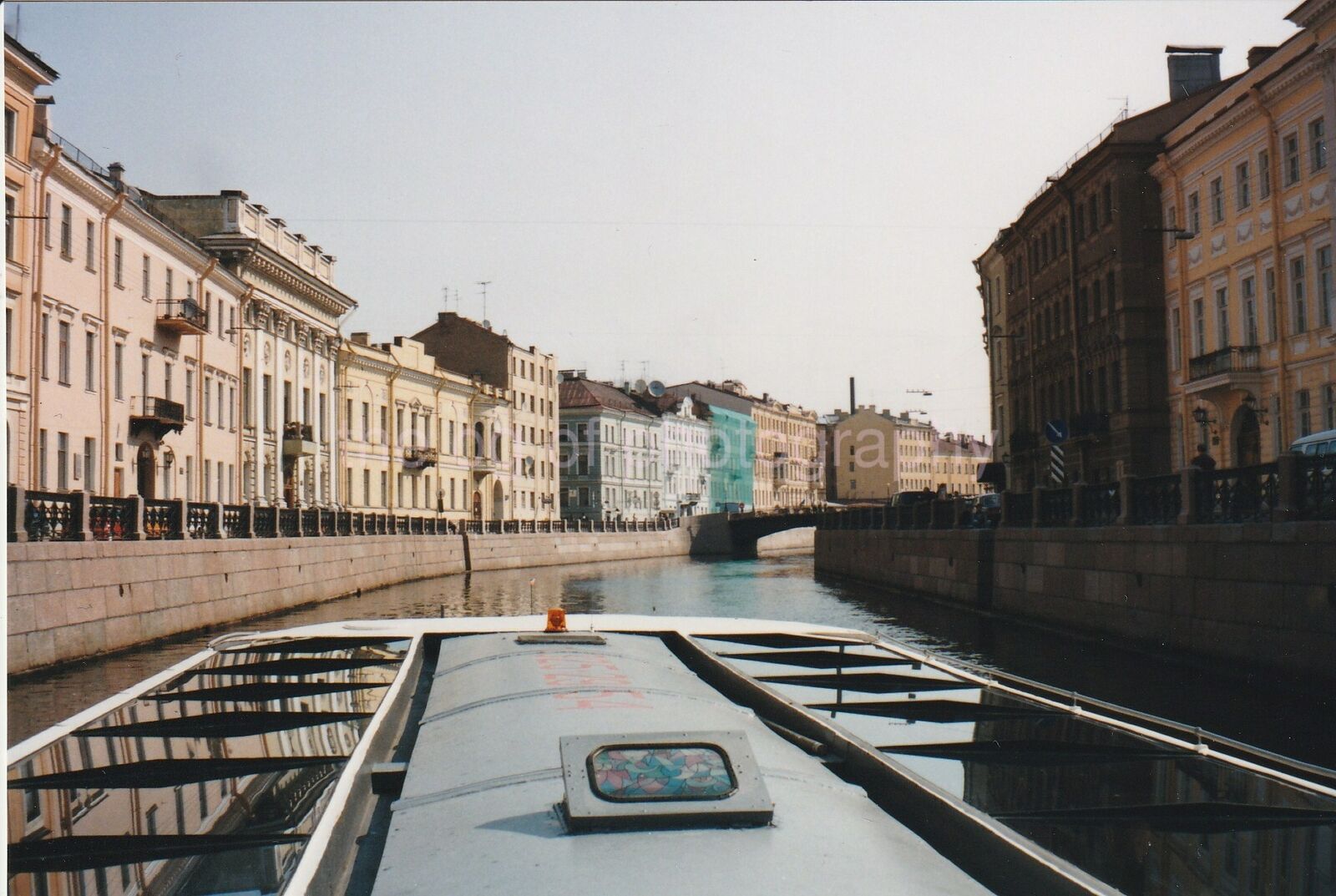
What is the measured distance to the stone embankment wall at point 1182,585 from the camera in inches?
520

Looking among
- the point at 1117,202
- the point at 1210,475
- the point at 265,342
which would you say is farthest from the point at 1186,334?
the point at 265,342

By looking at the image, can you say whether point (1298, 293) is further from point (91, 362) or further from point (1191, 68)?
point (91, 362)

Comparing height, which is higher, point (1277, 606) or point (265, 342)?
point (265, 342)

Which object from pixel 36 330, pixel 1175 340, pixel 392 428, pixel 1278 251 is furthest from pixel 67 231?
pixel 392 428

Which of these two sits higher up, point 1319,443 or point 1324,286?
point 1324,286

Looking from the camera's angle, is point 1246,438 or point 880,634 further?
point 1246,438

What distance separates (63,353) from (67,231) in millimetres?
2518

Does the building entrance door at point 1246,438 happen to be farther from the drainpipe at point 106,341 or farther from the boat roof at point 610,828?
the boat roof at point 610,828

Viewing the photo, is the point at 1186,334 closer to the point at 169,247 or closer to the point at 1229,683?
the point at 1229,683

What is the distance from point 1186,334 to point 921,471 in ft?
372

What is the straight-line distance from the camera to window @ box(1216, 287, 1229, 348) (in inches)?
1165

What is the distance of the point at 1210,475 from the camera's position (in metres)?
16.2

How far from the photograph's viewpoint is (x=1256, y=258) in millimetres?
27625

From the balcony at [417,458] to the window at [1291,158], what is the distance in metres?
40.8
